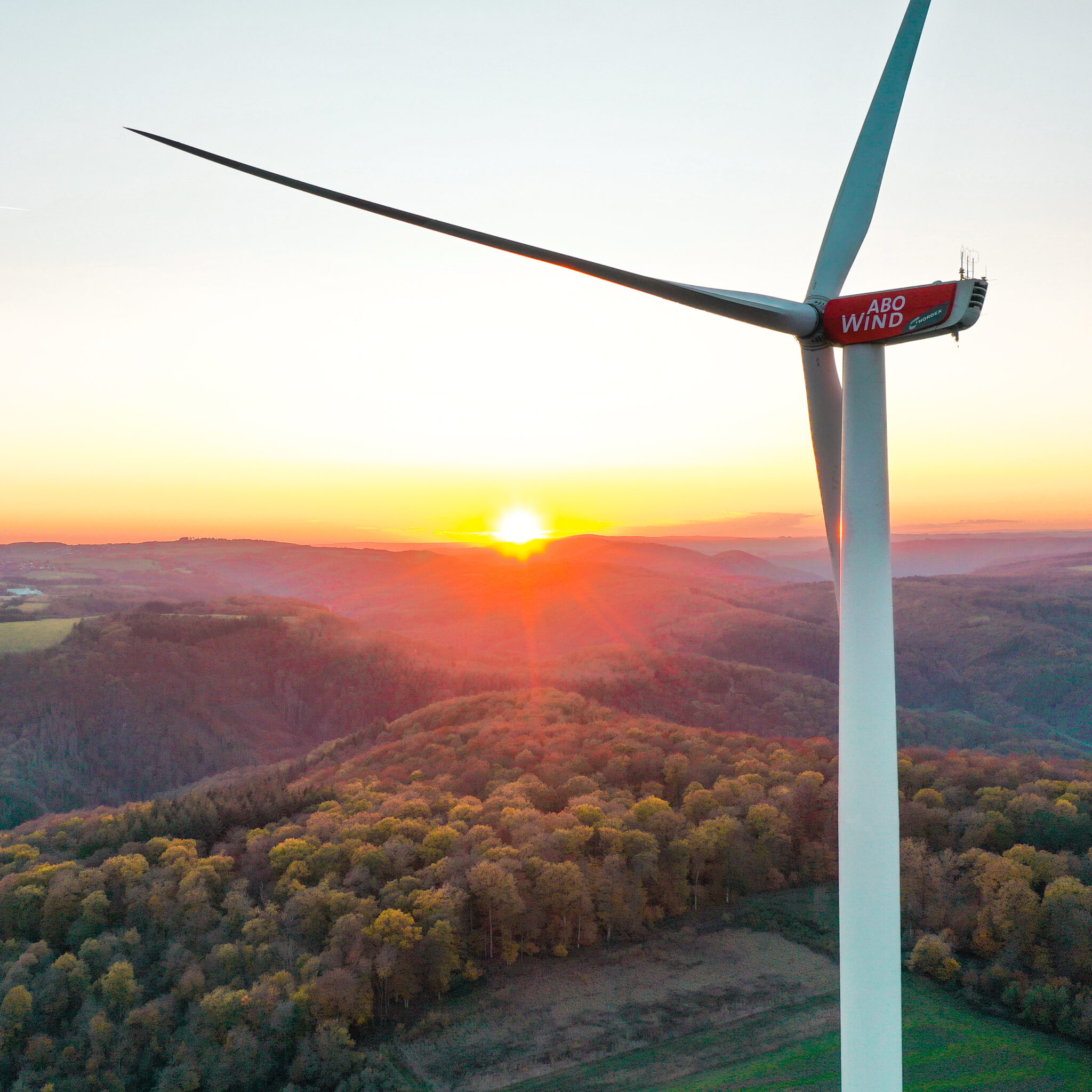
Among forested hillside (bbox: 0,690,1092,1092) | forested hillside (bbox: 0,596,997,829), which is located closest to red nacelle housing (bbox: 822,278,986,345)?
forested hillside (bbox: 0,690,1092,1092)

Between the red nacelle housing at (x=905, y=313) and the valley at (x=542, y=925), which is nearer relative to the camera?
the red nacelle housing at (x=905, y=313)

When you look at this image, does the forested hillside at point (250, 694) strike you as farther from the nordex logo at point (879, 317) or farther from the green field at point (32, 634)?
Result: the nordex logo at point (879, 317)

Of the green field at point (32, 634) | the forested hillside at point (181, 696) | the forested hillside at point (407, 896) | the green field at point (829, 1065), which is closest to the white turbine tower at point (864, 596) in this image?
the green field at point (829, 1065)

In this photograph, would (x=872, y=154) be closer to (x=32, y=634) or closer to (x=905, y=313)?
(x=905, y=313)

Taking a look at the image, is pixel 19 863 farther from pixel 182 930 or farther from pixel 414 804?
pixel 414 804

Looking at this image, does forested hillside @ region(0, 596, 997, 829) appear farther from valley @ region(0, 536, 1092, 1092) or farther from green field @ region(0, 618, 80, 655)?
valley @ region(0, 536, 1092, 1092)

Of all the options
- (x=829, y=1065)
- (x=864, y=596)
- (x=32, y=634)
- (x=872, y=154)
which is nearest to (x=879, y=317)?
(x=864, y=596)
